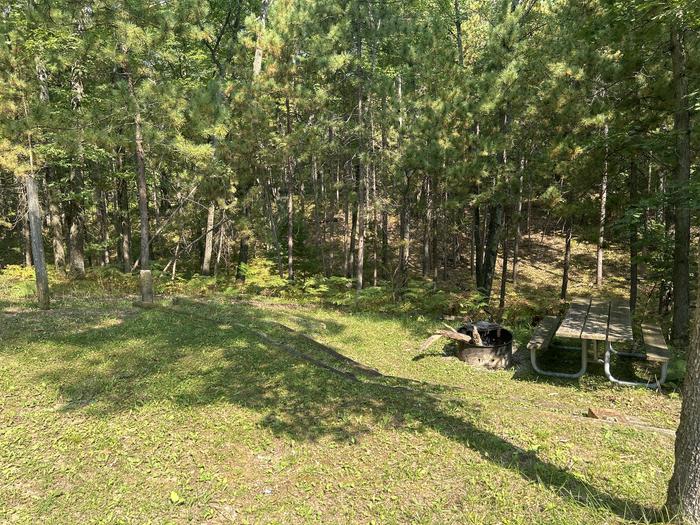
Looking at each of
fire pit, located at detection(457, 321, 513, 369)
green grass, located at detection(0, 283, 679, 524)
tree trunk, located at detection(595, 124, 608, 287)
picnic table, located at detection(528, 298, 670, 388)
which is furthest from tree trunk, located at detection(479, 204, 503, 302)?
green grass, located at detection(0, 283, 679, 524)

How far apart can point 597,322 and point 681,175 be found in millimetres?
3921

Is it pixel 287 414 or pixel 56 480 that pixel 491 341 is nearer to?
pixel 287 414

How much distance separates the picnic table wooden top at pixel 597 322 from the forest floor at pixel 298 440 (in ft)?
3.08

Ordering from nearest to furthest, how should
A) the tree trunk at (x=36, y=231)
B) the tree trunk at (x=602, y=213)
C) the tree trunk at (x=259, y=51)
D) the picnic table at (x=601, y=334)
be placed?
the picnic table at (x=601, y=334), the tree trunk at (x=36, y=231), the tree trunk at (x=602, y=213), the tree trunk at (x=259, y=51)

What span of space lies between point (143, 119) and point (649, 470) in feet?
39.2

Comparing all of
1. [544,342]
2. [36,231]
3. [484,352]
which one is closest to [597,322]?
[544,342]

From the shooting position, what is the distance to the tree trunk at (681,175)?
8719 millimetres

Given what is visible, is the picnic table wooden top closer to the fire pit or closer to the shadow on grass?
the fire pit

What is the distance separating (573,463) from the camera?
4184 millimetres

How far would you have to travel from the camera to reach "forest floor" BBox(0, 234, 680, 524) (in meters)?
3.69

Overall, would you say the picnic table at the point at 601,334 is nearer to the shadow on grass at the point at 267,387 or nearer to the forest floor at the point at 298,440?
the forest floor at the point at 298,440

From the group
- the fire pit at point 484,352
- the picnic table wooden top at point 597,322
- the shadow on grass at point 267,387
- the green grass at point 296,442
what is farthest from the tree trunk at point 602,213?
the shadow on grass at point 267,387

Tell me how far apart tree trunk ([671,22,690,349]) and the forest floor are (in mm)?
2925

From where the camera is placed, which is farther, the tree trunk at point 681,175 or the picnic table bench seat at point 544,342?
the tree trunk at point 681,175
